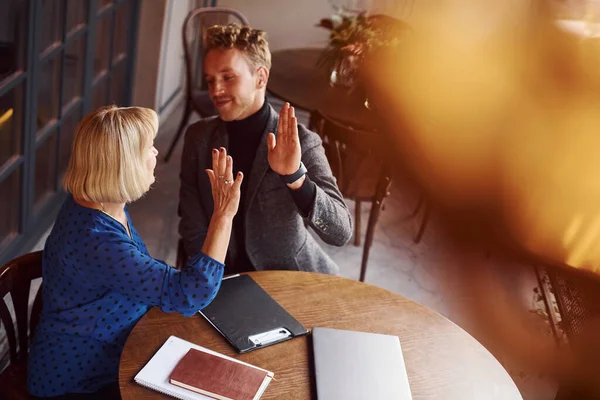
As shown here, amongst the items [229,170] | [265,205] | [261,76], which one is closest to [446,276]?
[265,205]

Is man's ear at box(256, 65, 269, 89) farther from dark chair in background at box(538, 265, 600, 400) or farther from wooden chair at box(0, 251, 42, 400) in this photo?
dark chair in background at box(538, 265, 600, 400)

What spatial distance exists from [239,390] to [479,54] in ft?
12.3

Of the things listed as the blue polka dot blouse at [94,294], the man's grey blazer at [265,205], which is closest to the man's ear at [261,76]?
the man's grey blazer at [265,205]

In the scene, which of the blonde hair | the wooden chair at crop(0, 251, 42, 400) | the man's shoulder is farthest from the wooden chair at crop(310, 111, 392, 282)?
the wooden chair at crop(0, 251, 42, 400)

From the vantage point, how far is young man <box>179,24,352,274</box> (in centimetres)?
196

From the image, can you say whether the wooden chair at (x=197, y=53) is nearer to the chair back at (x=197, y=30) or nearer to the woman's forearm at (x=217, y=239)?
the chair back at (x=197, y=30)

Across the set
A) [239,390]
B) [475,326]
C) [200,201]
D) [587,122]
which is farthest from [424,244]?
[239,390]

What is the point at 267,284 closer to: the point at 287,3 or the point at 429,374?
the point at 429,374

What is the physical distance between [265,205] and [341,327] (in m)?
0.54

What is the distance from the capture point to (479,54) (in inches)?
177

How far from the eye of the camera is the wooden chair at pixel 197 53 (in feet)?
12.2

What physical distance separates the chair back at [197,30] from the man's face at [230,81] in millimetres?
1733

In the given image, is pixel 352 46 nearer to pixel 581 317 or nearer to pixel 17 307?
pixel 581 317

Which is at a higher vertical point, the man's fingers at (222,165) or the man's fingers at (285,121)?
the man's fingers at (285,121)
